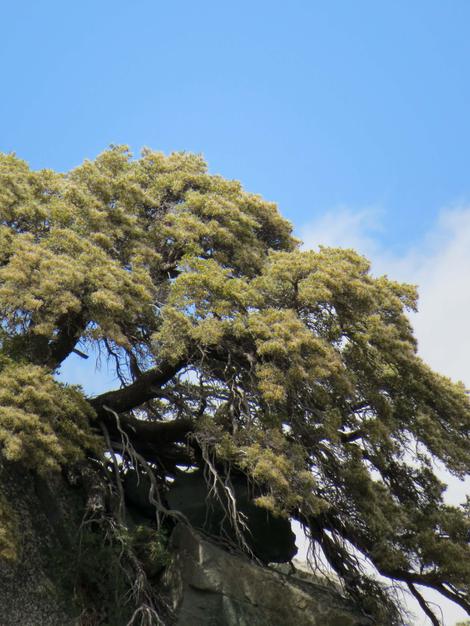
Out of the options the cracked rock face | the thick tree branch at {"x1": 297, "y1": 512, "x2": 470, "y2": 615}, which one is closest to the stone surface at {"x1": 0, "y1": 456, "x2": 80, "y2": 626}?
the cracked rock face

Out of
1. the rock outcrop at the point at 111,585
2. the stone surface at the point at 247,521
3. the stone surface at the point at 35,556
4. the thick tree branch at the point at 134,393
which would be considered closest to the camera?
the stone surface at the point at 35,556

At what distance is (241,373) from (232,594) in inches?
158

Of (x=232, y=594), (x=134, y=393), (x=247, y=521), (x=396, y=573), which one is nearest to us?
(x=232, y=594)

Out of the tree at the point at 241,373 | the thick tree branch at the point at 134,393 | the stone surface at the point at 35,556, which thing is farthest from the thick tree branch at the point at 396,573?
the stone surface at the point at 35,556

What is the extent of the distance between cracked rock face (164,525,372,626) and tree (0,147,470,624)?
0.67 m

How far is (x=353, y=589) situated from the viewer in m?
16.6

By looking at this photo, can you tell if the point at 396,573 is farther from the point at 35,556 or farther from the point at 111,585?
the point at 35,556

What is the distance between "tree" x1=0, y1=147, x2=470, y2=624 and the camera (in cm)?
1518

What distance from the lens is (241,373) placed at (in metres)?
16.8

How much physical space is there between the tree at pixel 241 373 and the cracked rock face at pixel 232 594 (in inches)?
26.5

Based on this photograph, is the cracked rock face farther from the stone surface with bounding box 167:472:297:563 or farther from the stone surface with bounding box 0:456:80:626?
the stone surface with bounding box 0:456:80:626

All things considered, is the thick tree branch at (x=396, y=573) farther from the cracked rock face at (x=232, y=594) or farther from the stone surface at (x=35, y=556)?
the stone surface at (x=35, y=556)

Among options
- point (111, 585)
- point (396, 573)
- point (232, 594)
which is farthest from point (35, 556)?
point (396, 573)

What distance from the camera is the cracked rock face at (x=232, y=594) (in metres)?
14.9
